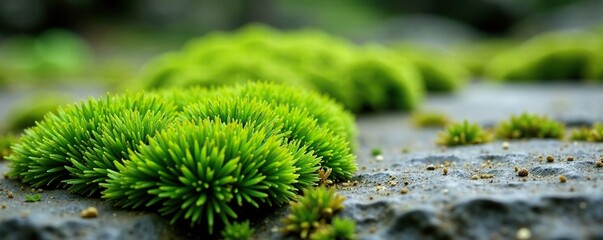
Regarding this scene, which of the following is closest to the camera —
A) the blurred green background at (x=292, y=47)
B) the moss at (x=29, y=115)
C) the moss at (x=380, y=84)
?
the moss at (x=29, y=115)

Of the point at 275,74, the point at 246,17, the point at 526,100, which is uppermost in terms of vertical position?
the point at 246,17

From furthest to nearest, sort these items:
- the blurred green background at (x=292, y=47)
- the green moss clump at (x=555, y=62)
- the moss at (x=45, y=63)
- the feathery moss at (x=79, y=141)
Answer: the moss at (x=45, y=63), the green moss clump at (x=555, y=62), the blurred green background at (x=292, y=47), the feathery moss at (x=79, y=141)

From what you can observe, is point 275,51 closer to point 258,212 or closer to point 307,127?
point 307,127

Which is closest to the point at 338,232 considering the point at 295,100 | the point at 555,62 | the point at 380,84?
the point at 295,100

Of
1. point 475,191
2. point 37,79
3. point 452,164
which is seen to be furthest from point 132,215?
point 37,79

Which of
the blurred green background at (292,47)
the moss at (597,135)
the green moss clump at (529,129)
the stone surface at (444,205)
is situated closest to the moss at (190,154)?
the stone surface at (444,205)

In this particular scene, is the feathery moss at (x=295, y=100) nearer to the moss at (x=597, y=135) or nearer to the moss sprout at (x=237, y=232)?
the moss sprout at (x=237, y=232)

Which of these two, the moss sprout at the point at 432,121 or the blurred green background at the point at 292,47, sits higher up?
the blurred green background at the point at 292,47
